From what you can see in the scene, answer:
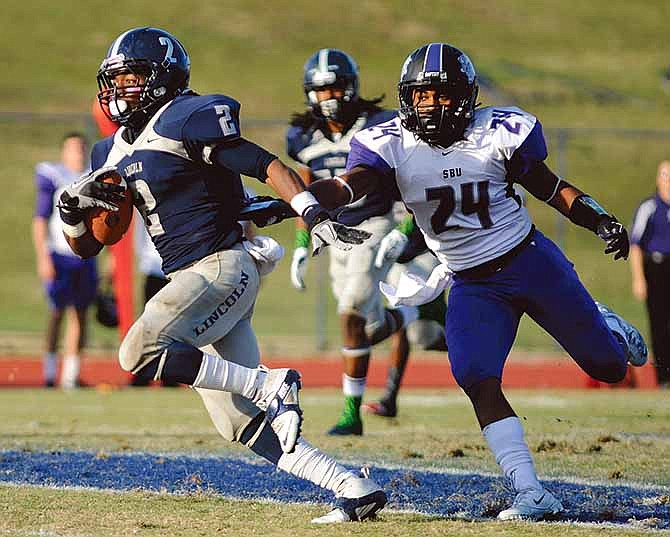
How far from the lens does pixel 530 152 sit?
17.0 feet

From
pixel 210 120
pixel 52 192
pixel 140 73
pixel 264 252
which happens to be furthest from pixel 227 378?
pixel 52 192

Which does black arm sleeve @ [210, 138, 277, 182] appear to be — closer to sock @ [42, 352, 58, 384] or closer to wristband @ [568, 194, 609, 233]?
wristband @ [568, 194, 609, 233]

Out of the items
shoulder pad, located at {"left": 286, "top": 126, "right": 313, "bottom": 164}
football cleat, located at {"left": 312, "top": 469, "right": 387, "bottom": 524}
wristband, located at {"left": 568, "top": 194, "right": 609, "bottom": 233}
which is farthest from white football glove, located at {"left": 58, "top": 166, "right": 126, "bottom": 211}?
shoulder pad, located at {"left": 286, "top": 126, "right": 313, "bottom": 164}

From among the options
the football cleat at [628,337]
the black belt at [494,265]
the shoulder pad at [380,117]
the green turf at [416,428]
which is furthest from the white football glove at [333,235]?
the shoulder pad at [380,117]

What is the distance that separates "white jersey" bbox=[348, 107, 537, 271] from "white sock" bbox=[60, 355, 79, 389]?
5.85 meters

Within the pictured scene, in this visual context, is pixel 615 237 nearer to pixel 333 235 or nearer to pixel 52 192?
pixel 333 235

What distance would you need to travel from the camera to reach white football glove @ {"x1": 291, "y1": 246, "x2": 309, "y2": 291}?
7148 mm

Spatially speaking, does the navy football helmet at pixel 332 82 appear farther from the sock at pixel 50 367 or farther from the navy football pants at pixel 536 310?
the sock at pixel 50 367

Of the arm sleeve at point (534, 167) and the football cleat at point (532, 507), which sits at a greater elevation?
the arm sleeve at point (534, 167)

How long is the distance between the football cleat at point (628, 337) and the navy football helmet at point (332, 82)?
2.50 meters

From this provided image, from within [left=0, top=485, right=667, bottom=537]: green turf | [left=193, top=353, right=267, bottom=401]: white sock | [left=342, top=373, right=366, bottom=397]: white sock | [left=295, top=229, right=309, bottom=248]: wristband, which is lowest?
[left=342, top=373, right=366, bottom=397]: white sock

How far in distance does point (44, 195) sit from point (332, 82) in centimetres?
374

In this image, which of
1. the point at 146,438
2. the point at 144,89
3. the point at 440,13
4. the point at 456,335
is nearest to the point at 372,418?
the point at 146,438

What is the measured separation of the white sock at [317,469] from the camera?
4746 mm
